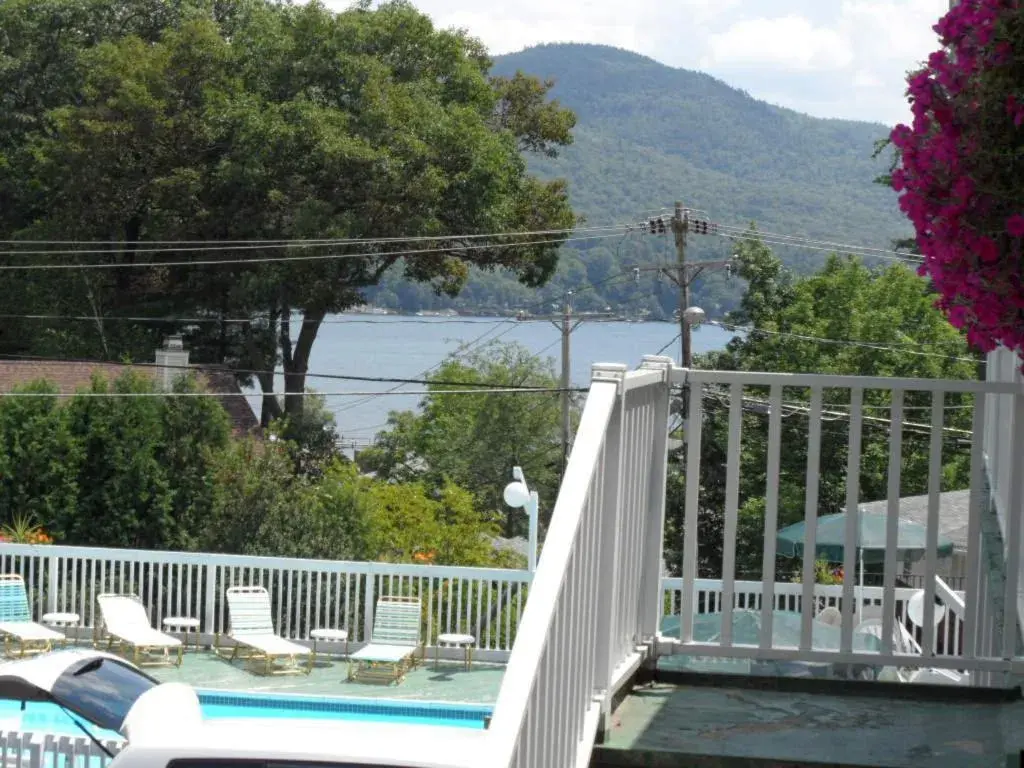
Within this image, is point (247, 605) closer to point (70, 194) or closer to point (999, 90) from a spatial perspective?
point (999, 90)

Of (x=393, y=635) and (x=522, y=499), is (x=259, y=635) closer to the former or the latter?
(x=393, y=635)

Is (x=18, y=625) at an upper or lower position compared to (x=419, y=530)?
upper

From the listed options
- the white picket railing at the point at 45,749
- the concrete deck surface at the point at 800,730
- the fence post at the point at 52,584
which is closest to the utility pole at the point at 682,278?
the fence post at the point at 52,584

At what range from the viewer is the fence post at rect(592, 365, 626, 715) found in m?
2.95

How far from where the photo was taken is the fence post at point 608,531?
9.66 ft

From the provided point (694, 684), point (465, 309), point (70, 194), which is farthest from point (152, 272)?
point (694, 684)

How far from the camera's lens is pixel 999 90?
224 centimetres

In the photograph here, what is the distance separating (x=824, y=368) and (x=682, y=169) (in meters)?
54.9

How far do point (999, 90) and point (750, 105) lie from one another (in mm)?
104056

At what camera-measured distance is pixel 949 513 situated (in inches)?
611

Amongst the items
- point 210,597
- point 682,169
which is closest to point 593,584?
point 210,597

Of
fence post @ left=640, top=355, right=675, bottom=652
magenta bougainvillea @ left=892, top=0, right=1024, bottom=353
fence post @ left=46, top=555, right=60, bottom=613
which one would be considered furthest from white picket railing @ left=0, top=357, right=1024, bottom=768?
fence post @ left=46, top=555, right=60, bottom=613

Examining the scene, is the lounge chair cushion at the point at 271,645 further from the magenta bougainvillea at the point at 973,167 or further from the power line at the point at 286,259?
the power line at the point at 286,259

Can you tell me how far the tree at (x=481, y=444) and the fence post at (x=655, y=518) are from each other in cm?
3360
